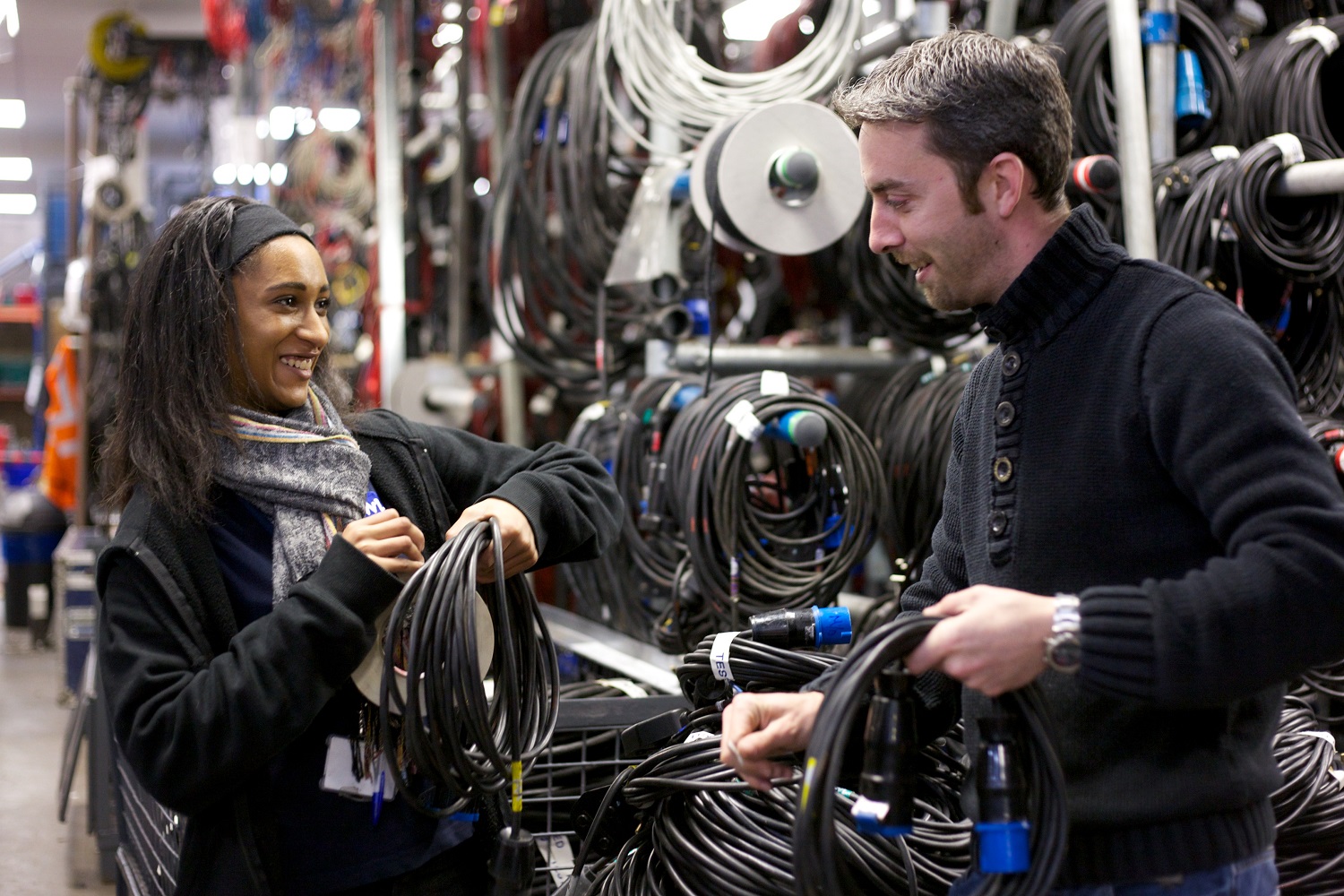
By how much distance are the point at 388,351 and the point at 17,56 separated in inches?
353

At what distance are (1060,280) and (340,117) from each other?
643 centimetres

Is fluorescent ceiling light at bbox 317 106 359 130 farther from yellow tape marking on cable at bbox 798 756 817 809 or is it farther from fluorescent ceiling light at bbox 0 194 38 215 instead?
fluorescent ceiling light at bbox 0 194 38 215

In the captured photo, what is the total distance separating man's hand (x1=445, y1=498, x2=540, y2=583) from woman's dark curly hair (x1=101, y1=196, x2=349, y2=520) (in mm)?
344

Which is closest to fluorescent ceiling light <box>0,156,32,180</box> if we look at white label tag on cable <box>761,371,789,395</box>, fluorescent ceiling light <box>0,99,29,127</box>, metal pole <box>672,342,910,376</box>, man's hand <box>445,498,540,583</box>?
fluorescent ceiling light <box>0,99,29,127</box>

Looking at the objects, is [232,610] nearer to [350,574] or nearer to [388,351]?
→ [350,574]

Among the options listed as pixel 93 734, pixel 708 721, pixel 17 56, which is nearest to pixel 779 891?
pixel 708 721

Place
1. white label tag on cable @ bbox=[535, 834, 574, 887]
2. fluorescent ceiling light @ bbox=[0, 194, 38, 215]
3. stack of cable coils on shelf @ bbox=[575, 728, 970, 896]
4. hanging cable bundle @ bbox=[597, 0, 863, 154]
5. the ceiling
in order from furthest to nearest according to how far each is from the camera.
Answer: fluorescent ceiling light @ bbox=[0, 194, 38, 215]
the ceiling
hanging cable bundle @ bbox=[597, 0, 863, 154]
white label tag on cable @ bbox=[535, 834, 574, 887]
stack of cable coils on shelf @ bbox=[575, 728, 970, 896]

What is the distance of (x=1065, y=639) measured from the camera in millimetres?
1115

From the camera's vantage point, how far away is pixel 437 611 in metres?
1.53

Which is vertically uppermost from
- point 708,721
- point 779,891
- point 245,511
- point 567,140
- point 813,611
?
point 567,140

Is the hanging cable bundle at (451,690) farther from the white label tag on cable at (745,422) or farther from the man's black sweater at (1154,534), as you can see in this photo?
the white label tag on cable at (745,422)

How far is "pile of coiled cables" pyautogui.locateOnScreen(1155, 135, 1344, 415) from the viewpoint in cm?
274

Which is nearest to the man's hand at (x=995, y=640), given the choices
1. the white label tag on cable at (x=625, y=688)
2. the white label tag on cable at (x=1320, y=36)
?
the white label tag on cable at (x=625, y=688)

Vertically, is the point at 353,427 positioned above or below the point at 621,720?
above
